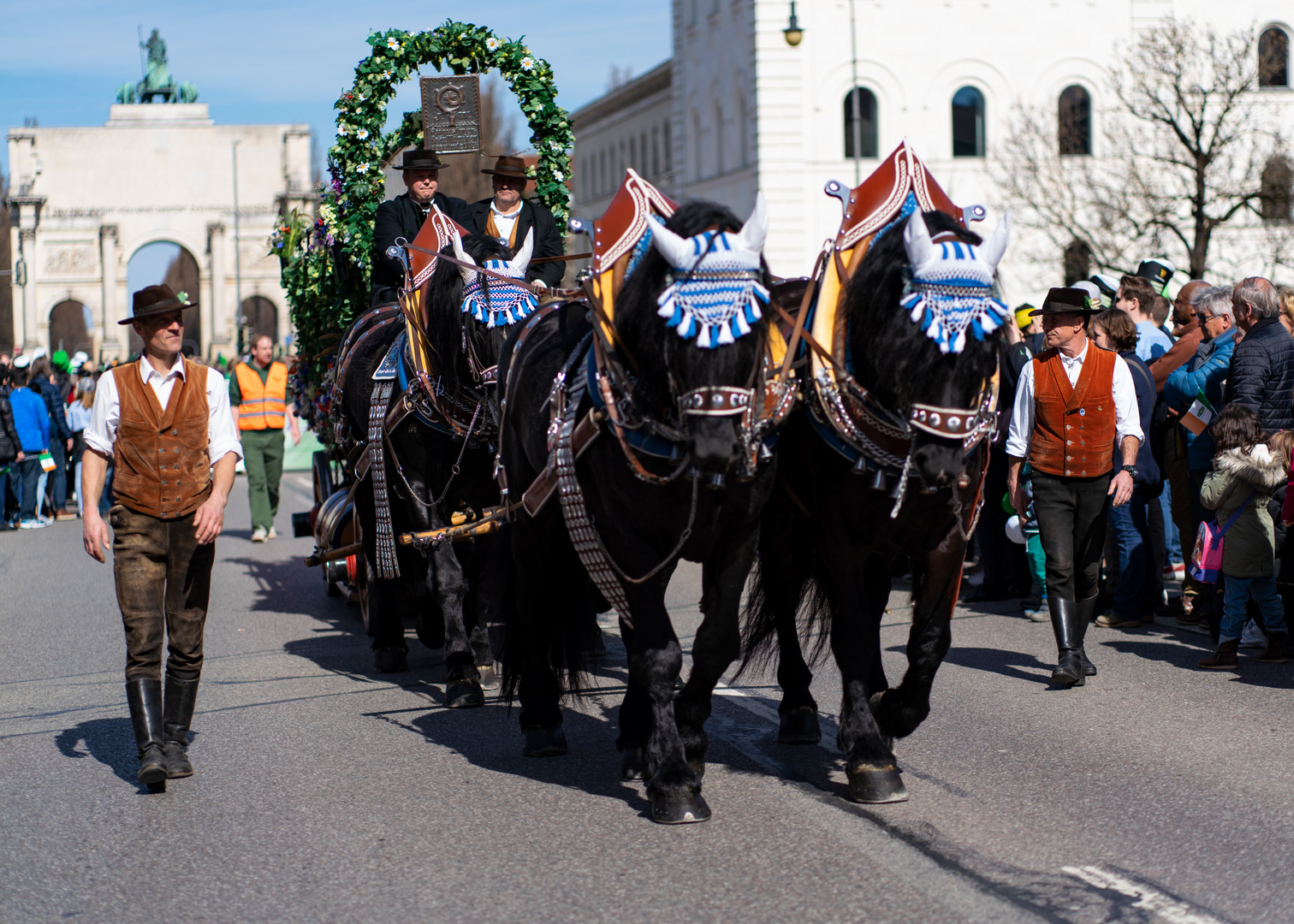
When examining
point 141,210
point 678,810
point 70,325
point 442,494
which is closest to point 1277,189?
point 442,494

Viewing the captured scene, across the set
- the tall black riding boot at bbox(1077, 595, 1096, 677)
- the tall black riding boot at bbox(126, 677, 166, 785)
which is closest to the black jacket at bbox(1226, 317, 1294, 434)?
the tall black riding boot at bbox(1077, 595, 1096, 677)

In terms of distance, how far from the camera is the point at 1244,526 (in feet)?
28.1

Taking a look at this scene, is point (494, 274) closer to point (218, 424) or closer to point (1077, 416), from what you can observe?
point (218, 424)

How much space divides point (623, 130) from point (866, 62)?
22854 millimetres

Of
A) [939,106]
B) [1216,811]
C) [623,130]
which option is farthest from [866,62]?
[1216,811]

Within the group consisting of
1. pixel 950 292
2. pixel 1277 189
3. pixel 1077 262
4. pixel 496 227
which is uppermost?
pixel 1277 189

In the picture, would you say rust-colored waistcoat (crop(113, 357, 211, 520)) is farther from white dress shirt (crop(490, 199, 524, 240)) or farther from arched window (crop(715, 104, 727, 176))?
arched window (crop(715, 104, 727, 176))

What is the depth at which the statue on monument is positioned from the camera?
79.6 m

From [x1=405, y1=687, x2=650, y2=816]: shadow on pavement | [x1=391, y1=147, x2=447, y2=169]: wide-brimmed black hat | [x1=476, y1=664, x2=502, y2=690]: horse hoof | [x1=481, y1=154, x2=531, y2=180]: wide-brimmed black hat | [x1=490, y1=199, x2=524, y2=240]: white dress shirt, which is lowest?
[x1=405, y1=687, x2=650, y2=816]: shadow on pavement

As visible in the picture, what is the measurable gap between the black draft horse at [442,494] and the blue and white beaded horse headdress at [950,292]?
268 centimetres

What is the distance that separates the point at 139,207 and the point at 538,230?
6665 centimetres

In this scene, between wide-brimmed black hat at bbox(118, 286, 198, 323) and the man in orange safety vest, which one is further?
the man in orange safety vest

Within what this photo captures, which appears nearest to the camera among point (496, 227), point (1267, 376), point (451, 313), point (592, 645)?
point (592, 645)

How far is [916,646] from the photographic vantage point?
5.84 metres
